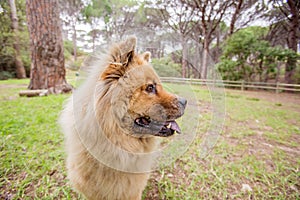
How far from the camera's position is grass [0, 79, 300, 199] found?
1.60 metres

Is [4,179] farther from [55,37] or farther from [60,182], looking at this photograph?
[55,37]

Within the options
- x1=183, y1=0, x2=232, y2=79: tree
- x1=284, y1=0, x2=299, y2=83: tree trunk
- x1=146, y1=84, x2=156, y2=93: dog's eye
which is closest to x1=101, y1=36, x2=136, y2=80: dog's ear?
x1=146, y1=84, x2=156, y2=93: dog's eye

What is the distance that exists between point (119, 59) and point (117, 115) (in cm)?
36

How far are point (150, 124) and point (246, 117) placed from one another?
184 inches

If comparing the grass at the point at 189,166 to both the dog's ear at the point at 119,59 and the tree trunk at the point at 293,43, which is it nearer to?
the dog's ear at the point at 119,59

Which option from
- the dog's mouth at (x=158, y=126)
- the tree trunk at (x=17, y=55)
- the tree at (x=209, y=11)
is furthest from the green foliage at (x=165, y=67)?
the tree at (x=209, y=11)

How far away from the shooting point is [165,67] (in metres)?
1.20

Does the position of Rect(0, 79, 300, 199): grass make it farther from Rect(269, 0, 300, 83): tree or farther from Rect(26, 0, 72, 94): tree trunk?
Rect(269, 0, 300, 83): tree

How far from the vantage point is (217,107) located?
169 centimetres

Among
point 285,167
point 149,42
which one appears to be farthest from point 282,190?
point 149,42

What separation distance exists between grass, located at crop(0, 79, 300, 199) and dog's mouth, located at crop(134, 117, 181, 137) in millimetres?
301

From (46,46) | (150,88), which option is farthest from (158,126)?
(46,46)

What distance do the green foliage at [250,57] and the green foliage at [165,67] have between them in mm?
11687

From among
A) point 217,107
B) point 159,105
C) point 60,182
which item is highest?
point 159,105
